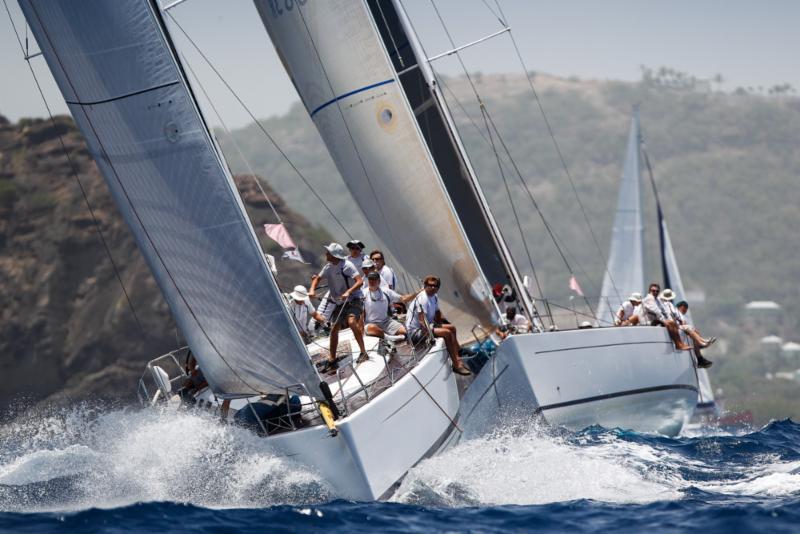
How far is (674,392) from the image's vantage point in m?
13.9

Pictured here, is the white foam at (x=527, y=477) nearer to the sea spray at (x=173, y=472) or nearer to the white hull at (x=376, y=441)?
the white hull at (x=376, y=441)

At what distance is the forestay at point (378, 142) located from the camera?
11.4 metres

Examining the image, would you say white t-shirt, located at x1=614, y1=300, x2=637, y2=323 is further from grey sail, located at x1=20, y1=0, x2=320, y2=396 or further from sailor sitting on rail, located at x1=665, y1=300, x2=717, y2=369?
grey sail, located at x1=20, y1=0, x2=320, y2=396

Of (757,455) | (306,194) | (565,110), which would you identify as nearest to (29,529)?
(757,455)

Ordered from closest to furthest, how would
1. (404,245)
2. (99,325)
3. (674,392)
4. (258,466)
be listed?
1. (258,466)
2. (404,245)
3. (674,392)
4. (99,325)

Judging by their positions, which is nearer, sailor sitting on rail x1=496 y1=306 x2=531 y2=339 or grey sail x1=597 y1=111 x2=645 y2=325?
sailor sitting on rail x1=496 y1=306 x2=531 y2=339

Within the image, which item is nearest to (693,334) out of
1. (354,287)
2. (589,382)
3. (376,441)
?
(589,382)

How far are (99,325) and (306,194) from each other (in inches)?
4492

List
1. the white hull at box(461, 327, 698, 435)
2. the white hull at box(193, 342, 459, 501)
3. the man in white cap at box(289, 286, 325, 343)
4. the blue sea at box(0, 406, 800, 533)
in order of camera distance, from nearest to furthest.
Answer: the blue sea at box(0, 406, 800, 533), the white hull at box(193, 342, 459, 501), the white hull at box(461, 327, 698, 435), the man in white cap at box(289, 286, 325, 343)

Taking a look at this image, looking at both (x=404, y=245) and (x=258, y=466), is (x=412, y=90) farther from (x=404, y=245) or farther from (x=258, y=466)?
(x=258, y=466)

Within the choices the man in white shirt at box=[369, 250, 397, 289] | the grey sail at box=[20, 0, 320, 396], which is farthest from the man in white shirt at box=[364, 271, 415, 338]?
the grey sail at box=[20, 0, 320, 396]

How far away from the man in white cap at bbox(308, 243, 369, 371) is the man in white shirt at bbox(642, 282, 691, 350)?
14.6 ft

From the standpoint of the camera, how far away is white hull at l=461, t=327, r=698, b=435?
1027 cm

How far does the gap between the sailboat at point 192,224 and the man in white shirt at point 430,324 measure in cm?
138
